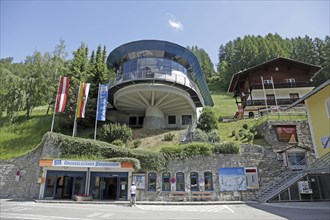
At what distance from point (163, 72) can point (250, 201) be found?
1597 cm

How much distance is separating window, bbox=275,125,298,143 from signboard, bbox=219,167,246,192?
6.24 m

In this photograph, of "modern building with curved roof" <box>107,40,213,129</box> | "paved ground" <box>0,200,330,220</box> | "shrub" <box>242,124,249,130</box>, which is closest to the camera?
"paved ground" <box>0,200,330,220</box>

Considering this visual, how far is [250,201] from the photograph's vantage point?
1692cm

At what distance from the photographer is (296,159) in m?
18.6

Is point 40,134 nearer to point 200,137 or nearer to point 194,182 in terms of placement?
point 200,137

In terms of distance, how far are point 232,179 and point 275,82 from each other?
24561 mm

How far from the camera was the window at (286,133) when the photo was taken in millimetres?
Answer: 21109

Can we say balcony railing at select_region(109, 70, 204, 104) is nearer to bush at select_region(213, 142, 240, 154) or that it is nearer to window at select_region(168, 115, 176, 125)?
window at select_region(168, 115, 176, 125)

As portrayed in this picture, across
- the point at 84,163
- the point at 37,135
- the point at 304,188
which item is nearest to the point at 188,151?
the point at 84,163

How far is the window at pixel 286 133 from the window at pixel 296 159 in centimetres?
249

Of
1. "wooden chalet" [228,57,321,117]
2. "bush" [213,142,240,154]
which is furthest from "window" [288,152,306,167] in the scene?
"wooden chalet" [228,57,321,117]

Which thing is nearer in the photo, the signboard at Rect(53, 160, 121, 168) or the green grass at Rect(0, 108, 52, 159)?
the signboard at Rect(53, 160, 121, 168)

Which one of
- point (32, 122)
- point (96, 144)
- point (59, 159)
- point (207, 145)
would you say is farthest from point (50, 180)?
point (32, 122)

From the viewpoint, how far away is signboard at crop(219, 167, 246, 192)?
17.5 metres
